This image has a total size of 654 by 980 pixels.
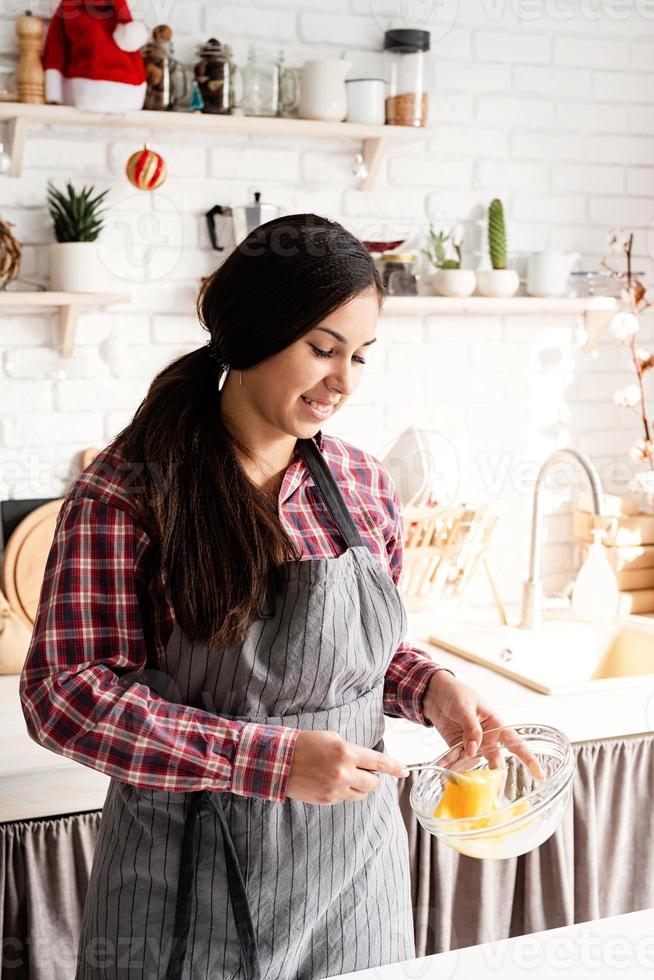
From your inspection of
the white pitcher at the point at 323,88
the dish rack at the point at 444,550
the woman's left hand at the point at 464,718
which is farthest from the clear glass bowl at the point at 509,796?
the white pitcher at the point at 323,88

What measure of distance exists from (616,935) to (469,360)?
1.66 m

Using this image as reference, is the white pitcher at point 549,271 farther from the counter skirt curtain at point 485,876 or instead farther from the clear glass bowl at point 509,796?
the clear glass bowl at point 509,796

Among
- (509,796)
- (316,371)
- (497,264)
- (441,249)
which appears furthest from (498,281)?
(509,796)

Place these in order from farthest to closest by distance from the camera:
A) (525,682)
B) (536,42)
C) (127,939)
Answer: (536,42), (525,682), (127,939)

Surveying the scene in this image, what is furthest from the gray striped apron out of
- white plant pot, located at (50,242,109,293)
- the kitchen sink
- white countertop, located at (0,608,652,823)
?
white plant pot, located at (50,242,109,293)

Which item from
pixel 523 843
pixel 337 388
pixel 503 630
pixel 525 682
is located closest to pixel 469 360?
pixel 503 630

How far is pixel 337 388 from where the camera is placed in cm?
125

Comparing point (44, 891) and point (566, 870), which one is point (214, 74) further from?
point (566, 870)

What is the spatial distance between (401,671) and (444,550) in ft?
3.42

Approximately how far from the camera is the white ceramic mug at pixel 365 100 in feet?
7.56

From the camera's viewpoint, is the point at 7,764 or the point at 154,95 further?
the point at 154,95

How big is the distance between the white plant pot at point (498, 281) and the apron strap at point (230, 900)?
1.57 metres

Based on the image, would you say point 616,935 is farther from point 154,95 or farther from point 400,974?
point 154,95

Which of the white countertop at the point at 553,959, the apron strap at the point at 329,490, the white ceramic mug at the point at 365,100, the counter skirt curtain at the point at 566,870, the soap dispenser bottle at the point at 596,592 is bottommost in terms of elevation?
the counter skirt curtain at the point at 566,870
